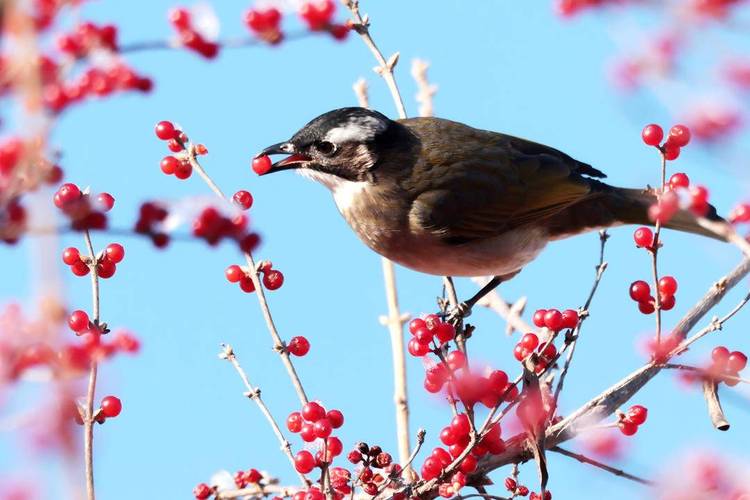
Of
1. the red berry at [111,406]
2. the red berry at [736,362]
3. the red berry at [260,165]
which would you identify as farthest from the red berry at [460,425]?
the red berry at [260,165]

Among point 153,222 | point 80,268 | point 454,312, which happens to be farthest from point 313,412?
point 454,312

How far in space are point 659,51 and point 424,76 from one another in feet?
9.04

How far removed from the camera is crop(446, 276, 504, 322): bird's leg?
18.2ft

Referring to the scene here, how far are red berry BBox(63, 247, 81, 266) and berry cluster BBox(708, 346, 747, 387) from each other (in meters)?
2.50

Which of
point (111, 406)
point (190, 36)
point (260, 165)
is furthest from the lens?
point (260, 165)

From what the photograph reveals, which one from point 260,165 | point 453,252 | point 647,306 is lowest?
point 647,306

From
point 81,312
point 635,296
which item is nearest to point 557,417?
point 635,296

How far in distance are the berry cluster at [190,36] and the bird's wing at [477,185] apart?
3613 mm

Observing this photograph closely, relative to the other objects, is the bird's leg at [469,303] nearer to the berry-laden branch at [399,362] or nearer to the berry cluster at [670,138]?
the berry-laden branch at [399,362]

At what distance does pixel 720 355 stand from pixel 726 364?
0.18ft

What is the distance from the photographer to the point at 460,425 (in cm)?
376

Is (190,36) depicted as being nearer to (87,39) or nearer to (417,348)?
(87,39)

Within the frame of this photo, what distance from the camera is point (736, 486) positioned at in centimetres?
362

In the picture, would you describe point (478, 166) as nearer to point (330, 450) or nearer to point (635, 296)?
point (635, 296)
